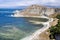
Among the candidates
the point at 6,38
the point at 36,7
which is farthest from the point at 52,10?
the point at 6,38

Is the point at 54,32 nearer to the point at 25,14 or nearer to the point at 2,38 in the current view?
the point at 2,38

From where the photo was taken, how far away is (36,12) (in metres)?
116

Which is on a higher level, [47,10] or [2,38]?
[47,10]

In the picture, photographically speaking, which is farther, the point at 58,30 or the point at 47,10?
the point at 47,10

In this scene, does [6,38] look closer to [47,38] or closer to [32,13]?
[47,38]

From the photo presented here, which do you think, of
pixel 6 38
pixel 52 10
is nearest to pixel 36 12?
pixel 52 10

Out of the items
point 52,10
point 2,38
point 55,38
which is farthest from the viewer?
point 52,10

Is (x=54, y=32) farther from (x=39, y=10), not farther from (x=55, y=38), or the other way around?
(x=39, y=10)

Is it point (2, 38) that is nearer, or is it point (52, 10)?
point (2, 38)

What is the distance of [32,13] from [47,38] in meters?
82.6

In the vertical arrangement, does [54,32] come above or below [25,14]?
below

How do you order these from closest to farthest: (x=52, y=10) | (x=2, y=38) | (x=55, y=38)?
1. (x=55, y=38)
2. (x=2, y=38)
3. (x=52, y=10)

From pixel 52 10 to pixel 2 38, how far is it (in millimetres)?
78945

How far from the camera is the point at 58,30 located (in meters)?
33.7
